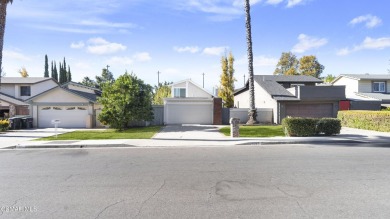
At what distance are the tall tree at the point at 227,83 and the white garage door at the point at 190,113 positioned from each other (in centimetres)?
1232

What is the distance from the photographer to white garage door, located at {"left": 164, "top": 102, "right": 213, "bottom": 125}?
26.8 meters

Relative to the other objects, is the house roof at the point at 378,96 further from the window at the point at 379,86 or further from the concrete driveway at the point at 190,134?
the concrete driveway at the point at 190,134

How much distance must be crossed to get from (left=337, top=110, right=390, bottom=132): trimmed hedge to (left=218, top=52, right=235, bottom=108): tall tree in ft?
59.2

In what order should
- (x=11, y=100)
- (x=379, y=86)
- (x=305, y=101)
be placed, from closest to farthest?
(x=305, y=101) → (x=11, y=100) → (x=379, y=86)

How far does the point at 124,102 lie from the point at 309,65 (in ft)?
190

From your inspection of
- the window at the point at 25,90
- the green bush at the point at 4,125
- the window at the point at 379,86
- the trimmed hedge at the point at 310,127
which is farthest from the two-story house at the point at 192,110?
the window at the point at 379,86

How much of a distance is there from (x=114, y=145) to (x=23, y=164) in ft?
15.0

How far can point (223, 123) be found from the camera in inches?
1067

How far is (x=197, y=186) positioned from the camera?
20.1 ft

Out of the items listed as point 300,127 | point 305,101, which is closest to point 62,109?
point 300,127

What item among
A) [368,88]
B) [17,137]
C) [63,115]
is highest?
[368,88]

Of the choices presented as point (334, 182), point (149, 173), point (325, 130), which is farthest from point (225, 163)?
point (325, 130)

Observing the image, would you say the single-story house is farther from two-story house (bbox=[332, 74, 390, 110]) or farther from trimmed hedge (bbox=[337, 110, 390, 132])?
two-story house (bbox=[332, 74, 390, 110])

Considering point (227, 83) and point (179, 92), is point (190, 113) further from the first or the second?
point (227, 83)
